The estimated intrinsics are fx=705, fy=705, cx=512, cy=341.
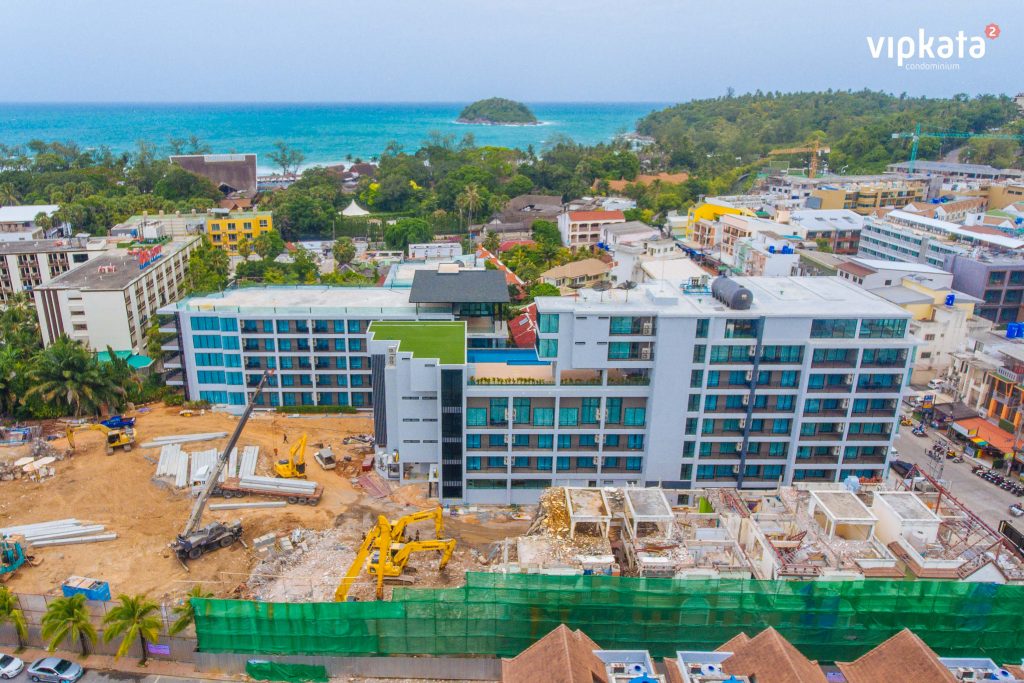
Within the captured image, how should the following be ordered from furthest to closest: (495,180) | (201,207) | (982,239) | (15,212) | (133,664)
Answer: (495,180)
(201,207)
(15,212)
(982,239)
(133,664)

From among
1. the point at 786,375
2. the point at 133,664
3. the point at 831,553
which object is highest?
the point at 786,375

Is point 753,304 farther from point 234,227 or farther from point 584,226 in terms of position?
point 234,227

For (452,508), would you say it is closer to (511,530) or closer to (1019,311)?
(511,530)

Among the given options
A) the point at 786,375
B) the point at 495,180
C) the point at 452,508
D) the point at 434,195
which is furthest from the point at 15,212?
the point at 786,375

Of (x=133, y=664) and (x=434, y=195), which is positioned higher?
(x=434, y=195)

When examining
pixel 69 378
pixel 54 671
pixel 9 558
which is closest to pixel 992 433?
pixel 54 671

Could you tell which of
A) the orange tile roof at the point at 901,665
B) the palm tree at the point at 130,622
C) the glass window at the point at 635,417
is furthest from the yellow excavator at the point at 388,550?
the orange tile roof at the point at 901,665
